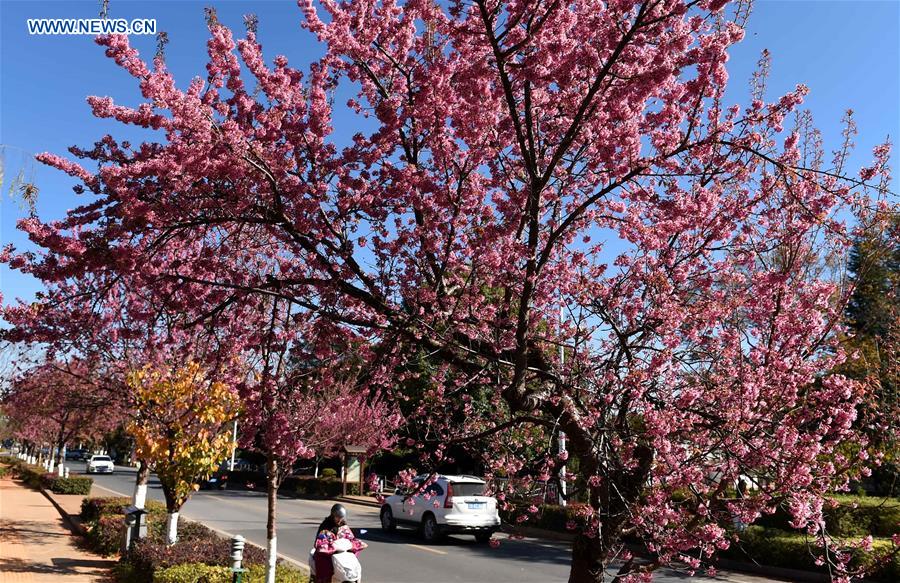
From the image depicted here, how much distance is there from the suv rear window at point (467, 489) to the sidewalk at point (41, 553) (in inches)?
315

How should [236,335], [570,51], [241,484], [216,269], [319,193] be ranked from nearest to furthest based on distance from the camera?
1. [570,51]
2. [319,193]
3. [216,269]
4. [236,335]
5. [241,484]

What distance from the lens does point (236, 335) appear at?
635cm

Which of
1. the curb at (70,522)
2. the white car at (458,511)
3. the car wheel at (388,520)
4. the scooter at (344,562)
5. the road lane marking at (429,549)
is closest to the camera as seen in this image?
the scooter at (344,562)

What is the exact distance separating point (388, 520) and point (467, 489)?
328 cm

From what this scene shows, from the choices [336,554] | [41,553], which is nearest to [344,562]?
[336,554]

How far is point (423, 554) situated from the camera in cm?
1468

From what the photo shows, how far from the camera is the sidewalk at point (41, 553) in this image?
1036 centimetres

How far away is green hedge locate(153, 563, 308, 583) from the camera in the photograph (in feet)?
26.7

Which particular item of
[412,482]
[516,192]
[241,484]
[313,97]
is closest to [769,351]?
[516,192]

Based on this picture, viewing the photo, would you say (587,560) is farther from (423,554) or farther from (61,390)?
(61,390)

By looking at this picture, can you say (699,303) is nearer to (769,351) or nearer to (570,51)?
(769,351)

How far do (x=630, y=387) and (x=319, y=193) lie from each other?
2.89m

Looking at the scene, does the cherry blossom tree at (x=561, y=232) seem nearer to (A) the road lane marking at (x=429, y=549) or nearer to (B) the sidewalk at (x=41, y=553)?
(B) the sidewalk at (x=41, y=553)

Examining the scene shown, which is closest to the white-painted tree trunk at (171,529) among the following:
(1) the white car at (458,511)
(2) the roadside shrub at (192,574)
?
(2) the roadside shrub at (192,574)
